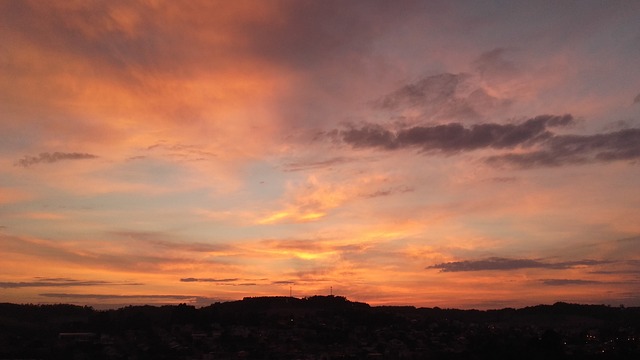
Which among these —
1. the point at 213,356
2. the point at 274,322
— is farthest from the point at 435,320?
the point at 213,356

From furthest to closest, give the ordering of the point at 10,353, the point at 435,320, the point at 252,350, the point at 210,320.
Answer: the point at 435,320 → the point at 210,320 → the point at 252,350 → the point at 10,353

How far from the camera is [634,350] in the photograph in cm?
6138

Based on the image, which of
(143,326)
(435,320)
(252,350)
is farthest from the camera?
(435,320)

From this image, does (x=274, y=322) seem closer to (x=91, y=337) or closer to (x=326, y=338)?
(x=326, y=338)

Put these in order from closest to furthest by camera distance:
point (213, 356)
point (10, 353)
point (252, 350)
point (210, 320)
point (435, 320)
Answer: point (10, 353) → point (213, 356) → point (252, 350) → point (210, 320) → point (435, 320)

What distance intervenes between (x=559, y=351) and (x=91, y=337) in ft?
148

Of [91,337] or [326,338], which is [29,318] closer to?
[91,337]

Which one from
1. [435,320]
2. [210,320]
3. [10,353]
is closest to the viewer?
[10,353]

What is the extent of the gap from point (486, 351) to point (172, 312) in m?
38.1

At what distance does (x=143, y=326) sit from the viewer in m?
70.8

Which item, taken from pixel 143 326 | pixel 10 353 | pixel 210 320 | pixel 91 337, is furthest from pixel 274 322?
pixel 10 353

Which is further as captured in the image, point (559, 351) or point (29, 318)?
point (29, 318)

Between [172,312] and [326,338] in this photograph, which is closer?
[326,338]

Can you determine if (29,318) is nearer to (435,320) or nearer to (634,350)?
(435,320)
